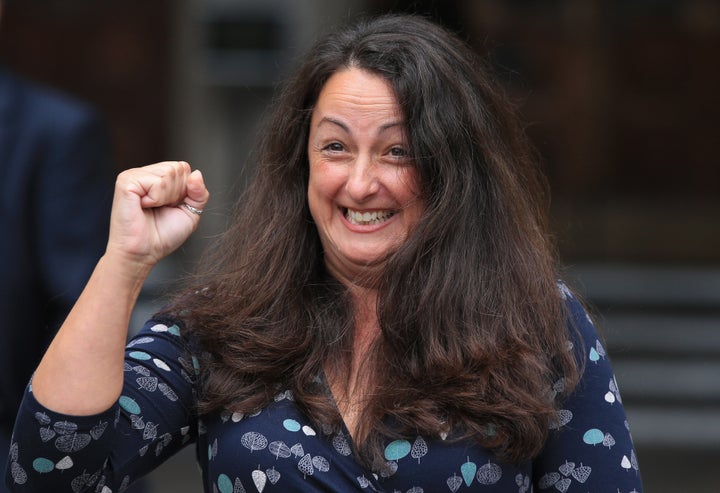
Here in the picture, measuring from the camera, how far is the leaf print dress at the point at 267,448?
238 cm

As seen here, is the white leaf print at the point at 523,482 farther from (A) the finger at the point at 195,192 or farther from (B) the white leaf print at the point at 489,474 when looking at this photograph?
(A) the finger at the point at 195,192

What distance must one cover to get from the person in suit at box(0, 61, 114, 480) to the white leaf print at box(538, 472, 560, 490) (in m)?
1.28

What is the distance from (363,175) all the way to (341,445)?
1.74 feet

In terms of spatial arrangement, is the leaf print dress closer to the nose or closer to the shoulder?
the nose

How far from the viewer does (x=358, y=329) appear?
9.05ft

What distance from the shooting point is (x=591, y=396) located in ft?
8.51

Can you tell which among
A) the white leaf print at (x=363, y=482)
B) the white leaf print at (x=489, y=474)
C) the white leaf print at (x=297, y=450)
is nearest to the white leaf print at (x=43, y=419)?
the white leaf print at (x=297, y=450)

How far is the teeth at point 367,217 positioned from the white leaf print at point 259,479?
540 mm

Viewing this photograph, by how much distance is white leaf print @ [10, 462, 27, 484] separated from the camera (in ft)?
7.83

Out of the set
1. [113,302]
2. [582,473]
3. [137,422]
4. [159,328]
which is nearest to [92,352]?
[113,302]

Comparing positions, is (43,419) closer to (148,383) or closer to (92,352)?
(92,352)

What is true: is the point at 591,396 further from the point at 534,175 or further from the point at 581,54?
the point at 581,54

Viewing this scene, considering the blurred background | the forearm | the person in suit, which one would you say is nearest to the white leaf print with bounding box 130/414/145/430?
the forearm

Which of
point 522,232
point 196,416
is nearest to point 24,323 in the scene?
point 196,416
